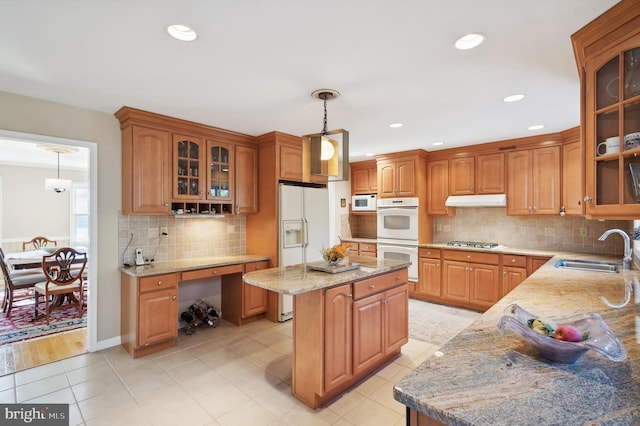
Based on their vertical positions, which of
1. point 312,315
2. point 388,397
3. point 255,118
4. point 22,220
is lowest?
point 388,397

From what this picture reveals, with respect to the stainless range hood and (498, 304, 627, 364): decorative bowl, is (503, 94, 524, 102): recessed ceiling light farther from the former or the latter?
(498, 304, 627, 364): decorative bowl

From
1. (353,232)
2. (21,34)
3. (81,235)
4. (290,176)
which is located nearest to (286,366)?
(290,176)

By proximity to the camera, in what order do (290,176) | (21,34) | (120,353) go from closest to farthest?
(21,34)
(120,353)
(290,176)

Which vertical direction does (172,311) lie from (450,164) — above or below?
below

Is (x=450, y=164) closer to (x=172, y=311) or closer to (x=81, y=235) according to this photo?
(x=172, y=311)

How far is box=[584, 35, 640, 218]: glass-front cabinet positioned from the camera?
4.74 ft

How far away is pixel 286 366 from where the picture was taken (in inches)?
112

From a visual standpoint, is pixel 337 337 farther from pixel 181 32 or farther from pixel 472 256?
pixel 472 256

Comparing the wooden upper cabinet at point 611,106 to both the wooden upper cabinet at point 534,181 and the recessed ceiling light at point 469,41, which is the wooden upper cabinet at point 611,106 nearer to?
the recessed ceiling light at point 469,41

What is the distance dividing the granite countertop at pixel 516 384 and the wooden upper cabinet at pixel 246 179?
10.3ft

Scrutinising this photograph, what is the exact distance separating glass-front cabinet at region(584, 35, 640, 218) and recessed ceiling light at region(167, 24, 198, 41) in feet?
7.12

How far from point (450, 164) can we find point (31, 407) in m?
5.31

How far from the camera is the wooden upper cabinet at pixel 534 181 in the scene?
3980 mm

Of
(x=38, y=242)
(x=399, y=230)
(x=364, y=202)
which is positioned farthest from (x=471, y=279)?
(x=38, y=242)
